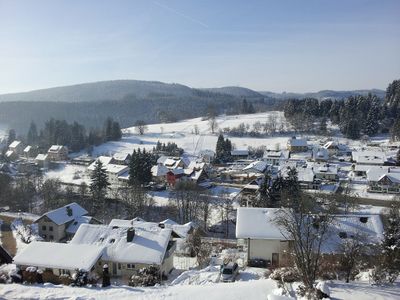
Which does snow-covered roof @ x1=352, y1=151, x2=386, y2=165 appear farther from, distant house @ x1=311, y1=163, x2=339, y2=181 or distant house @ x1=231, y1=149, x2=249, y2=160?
distant house @ x1=231, y1=149, x2=249, y2=160

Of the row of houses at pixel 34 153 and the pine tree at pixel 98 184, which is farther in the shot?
the row of houses at pixel 34 153

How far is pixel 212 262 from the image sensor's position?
804 inches

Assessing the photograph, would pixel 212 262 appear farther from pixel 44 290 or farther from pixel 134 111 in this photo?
pixel 134 111

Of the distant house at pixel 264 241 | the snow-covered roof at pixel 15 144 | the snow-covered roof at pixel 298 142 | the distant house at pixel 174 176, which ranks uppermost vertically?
the snow-covered roof at pixel 298 142

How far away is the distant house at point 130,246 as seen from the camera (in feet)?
61.6

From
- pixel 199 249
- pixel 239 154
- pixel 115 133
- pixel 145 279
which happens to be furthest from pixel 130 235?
pixel 115 133

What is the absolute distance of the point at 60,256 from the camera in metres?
17.5

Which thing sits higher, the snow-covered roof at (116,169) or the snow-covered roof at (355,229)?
the snow-covered roof at (355,229)

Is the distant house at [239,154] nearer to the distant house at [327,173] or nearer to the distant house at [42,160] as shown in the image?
the distant house at [327,173]

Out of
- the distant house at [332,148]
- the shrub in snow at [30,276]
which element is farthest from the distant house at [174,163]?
the shrub in snow at [30,276]

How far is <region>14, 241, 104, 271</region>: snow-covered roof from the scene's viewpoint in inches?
664

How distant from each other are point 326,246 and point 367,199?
91.0ft

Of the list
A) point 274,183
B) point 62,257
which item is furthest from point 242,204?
point 62,257

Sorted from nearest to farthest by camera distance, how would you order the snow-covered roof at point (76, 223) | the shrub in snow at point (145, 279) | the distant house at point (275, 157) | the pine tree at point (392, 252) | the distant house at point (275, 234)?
the pine tree at point (392, 252), the shrub in snow at point (145, 279), the distant house at point (275, 234), the snow-covered roof at point (76, 223), the distant house at point (275, 157)
